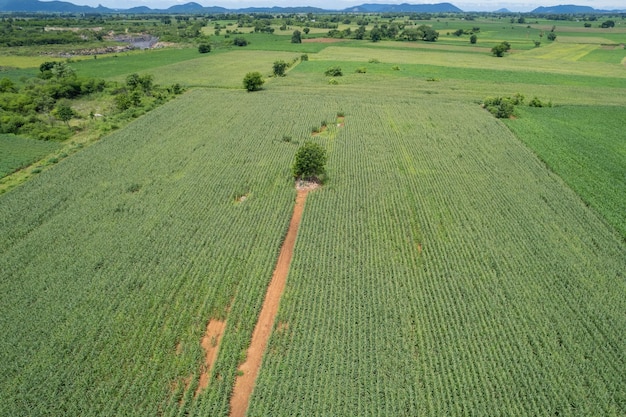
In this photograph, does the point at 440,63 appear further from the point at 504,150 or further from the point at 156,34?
the point at 156,34

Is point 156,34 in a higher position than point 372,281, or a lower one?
higher

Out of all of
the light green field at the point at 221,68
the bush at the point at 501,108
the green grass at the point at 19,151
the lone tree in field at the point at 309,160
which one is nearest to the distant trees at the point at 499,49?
the light green field at the point at 221,68

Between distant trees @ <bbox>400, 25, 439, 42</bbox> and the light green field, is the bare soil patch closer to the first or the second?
the light green field

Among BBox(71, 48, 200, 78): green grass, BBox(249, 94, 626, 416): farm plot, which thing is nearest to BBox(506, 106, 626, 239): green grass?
BBox(249, 94, 626, 416): farm plot

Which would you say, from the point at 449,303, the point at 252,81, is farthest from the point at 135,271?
the point at 252,81

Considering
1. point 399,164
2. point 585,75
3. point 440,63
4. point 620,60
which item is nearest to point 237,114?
point 399,164

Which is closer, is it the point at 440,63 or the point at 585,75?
the point at 585,75

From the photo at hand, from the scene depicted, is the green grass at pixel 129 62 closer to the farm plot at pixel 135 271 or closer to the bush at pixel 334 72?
the bush at pixel 334 72
